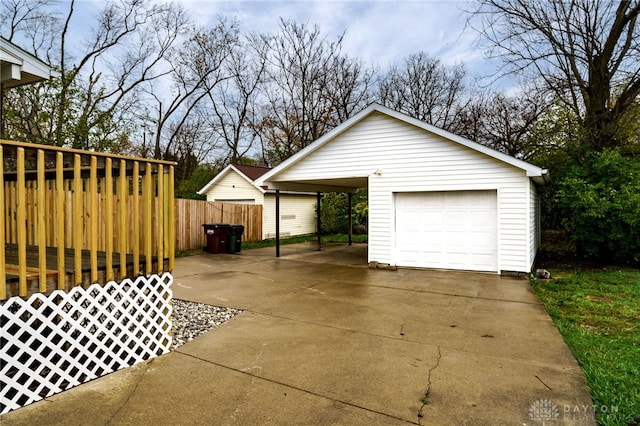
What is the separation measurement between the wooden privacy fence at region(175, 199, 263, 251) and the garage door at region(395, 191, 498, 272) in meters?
8.02

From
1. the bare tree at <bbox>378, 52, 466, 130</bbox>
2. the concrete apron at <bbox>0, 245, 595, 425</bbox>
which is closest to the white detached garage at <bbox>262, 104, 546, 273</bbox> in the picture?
the concrete apron at <bbox>0, 245, 595, 425</bbox>

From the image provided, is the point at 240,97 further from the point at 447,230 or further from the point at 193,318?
the point at 193,318

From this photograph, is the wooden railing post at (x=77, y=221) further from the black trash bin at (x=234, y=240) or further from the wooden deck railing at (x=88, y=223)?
the black trash bin at (x=234, y=240)

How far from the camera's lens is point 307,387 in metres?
3.24

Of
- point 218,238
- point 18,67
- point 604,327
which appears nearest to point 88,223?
point 18,67

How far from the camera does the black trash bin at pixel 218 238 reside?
42.7ft

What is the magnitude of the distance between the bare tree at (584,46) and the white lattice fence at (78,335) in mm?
12427

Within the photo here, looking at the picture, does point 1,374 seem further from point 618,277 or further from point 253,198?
point 253,198

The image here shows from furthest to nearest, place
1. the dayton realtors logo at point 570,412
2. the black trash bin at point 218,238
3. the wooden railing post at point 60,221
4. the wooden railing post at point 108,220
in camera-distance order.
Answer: the black trash bin at point 218,238 → the wooden railing post at point 108,220 → the wooden railing post at point 60,221 → the dayton realtors logo at point 570,412

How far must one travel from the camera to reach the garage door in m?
8.84

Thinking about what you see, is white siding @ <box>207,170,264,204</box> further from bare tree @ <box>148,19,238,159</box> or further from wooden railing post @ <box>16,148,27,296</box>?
wooden railing post @ <box>16,148,27,296</box>

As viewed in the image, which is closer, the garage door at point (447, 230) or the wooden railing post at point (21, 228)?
the wooden railing post at point (21, 228)

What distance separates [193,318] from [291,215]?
14175 millimetres

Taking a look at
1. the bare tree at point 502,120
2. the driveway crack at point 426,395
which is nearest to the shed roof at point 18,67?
the driveway crack at point 426,395
